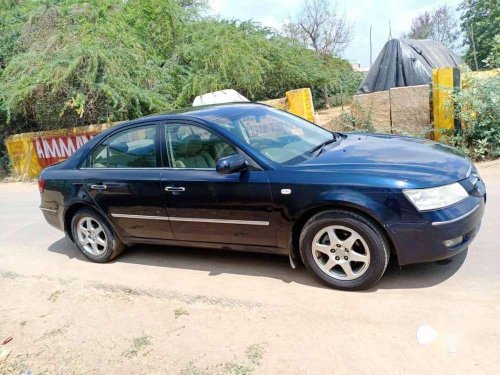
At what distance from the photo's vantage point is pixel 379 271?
3.46 meters

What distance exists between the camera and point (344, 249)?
3551mm

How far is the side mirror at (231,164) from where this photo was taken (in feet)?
12.2

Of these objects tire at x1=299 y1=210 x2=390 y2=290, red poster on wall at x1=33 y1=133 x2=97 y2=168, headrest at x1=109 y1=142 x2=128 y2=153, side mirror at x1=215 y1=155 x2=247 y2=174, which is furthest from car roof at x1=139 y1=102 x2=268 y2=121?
red poster on wall at x1=33 y1=133 x2=97 y2=168

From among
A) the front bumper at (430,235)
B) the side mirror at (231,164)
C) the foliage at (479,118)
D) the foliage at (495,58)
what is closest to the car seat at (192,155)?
the side mirror at (231,164)

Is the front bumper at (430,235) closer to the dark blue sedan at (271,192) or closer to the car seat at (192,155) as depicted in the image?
the dark blue sedan at (271,192)

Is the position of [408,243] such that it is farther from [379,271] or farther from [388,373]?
[388,373]

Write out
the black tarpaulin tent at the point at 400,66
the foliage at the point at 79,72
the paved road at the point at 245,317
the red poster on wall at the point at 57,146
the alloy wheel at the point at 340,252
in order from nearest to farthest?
the paved road at the point at 245,317 < the alloy wheel at the point at 340,252 < the foliage at the point at 79,72 < the red poster on wall at the point at 57,146 < the black tarpaulin tent at the point at 400,66

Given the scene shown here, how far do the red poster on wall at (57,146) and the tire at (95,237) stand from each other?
7.01 meters

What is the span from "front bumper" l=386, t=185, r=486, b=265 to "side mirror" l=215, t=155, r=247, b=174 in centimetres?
131

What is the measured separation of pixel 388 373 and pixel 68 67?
1059 centimetres

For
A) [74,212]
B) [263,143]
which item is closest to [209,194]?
[263,143]

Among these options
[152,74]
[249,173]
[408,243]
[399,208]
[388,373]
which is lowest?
[388,373]

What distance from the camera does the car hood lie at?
3.39m

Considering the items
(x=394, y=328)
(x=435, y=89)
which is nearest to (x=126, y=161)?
(x=394, y=328)
